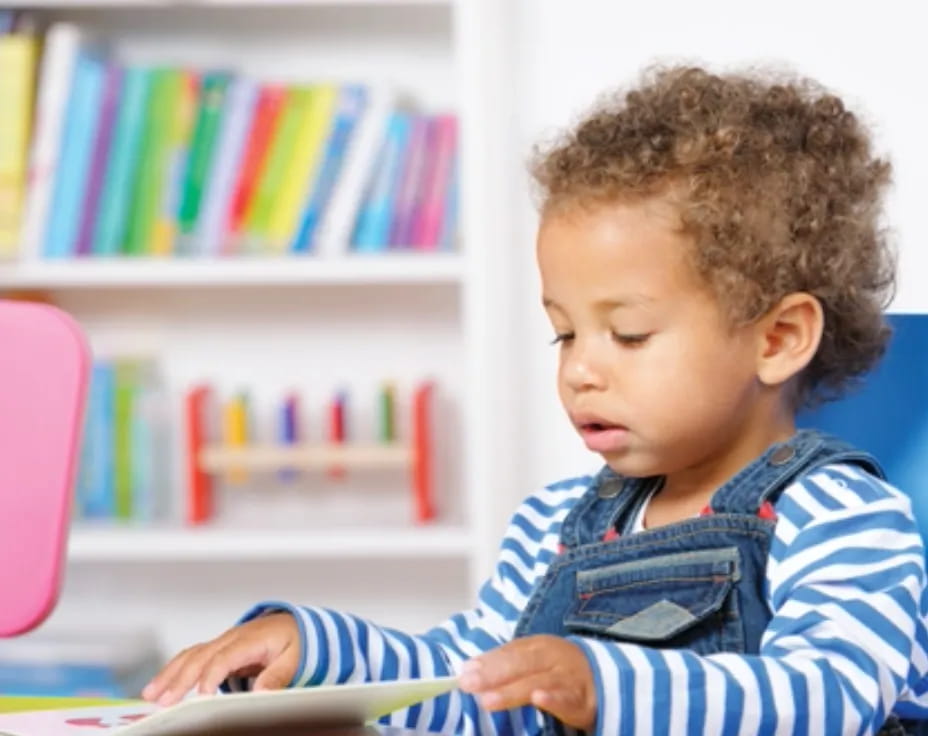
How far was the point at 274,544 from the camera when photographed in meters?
2.44

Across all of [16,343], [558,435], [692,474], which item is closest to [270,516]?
[558,435]

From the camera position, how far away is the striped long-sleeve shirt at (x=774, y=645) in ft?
2.85

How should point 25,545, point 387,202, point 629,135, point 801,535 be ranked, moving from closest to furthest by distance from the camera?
Result: 1. point 801,535
2. point 629,135
3. point 25,545
4. point 387,202

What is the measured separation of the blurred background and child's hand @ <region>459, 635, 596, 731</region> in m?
1.54

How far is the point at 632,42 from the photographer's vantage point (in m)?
2.49

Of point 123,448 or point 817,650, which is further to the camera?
point 123,448

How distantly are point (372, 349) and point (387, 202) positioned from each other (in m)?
0.31

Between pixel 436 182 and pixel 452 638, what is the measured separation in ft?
4.29

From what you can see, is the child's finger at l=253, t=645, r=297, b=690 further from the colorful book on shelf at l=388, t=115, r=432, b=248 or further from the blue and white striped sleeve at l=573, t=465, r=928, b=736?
the colorful book on shelf at l=388, t=115, r=432, b=248

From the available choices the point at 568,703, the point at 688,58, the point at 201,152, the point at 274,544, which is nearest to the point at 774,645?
Answer: the point at 568,703

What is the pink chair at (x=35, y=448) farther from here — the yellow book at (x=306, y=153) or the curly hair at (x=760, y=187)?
the yellow book at (x=306, y=153)

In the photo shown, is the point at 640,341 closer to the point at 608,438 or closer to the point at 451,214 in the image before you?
the point at 608,438

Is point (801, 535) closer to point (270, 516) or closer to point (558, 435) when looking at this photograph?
point (558, 435)

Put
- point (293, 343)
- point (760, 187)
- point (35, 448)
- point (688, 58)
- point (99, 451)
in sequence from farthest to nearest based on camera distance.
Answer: point (293, 343) < point (99, 451) < point (688, 58) < point (35, 448) < point (760, 187)
